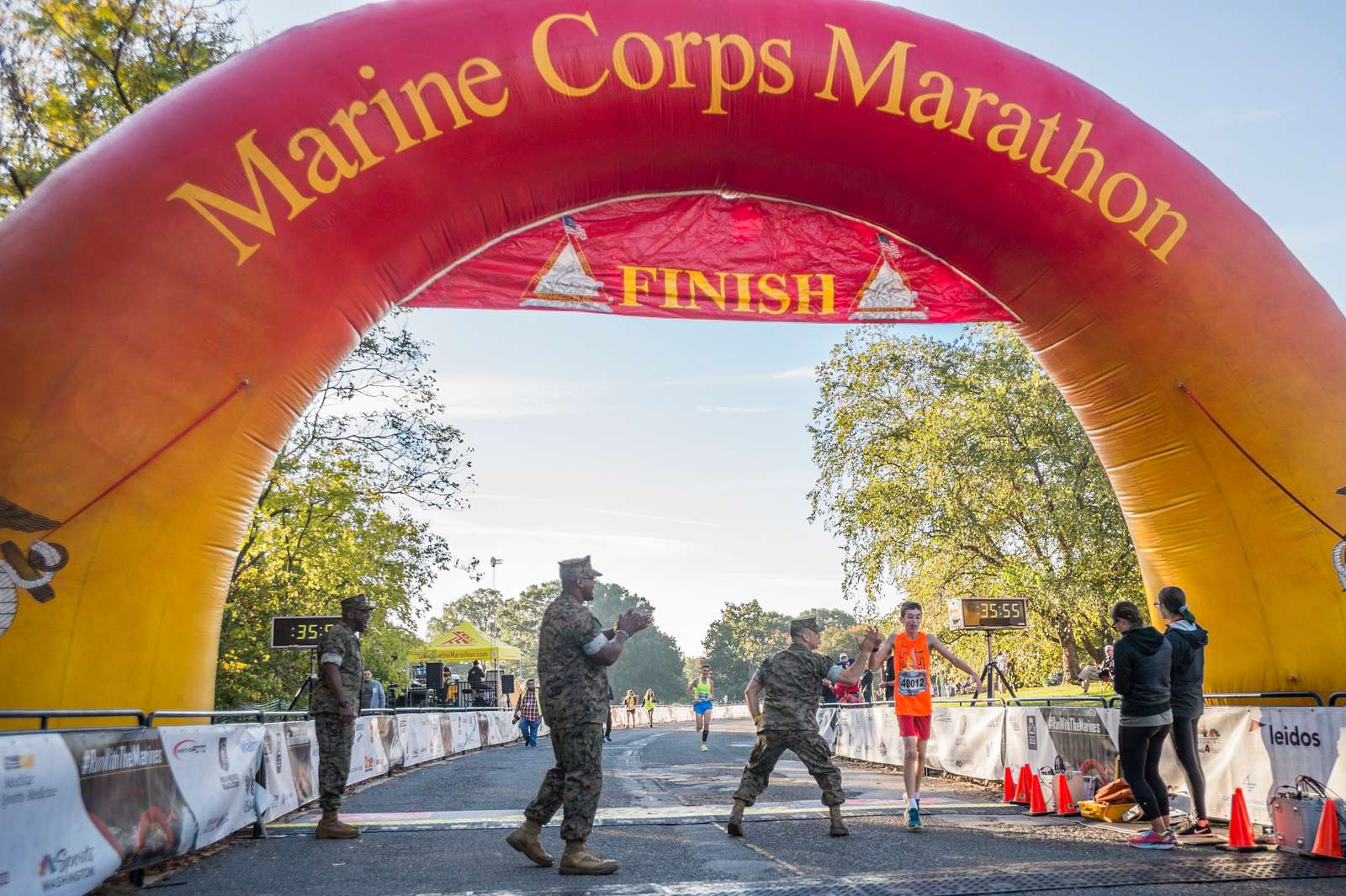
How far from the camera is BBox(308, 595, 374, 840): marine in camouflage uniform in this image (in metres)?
8.01

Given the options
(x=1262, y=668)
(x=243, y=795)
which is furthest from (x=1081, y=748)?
(x=243, y=795)

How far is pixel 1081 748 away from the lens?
9.42m

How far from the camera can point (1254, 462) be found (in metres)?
8.31

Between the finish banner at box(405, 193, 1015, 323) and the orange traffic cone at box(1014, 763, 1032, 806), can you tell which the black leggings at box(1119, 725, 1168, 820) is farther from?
the finish banner at box(405, 193, 1015, 323)

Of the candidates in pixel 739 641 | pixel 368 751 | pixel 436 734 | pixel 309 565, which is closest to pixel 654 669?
pixel 739 641

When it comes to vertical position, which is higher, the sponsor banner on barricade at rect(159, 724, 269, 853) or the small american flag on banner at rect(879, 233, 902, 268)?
the small american flag on banner at rect(879, 233, 902, 268)

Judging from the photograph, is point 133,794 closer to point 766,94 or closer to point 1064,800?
point 766,94

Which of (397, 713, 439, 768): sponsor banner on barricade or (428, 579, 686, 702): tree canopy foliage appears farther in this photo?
(428, 579, 686, 702): tree canopy foliage

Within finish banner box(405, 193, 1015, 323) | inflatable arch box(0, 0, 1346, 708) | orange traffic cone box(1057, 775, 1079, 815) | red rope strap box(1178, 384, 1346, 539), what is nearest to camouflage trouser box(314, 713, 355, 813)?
inflatable arch box(0, 0, 1346, 708)

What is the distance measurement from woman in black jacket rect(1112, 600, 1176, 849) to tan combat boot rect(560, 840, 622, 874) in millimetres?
3664

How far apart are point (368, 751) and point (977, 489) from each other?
56.0 ft

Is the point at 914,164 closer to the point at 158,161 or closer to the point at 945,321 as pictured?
the point at 945,321

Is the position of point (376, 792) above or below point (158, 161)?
below

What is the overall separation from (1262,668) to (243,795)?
821 centimetres
